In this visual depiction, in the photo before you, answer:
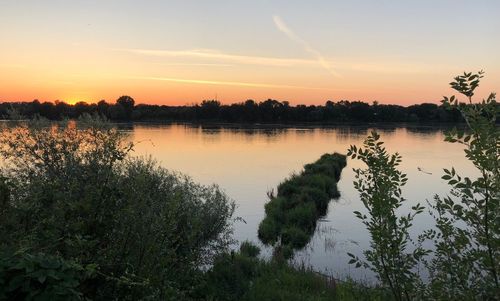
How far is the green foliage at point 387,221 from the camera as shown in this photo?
155 inches

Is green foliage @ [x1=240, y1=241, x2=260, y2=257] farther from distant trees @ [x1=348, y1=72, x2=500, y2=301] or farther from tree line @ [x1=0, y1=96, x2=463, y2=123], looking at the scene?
tree line @ [x1=0, y1=96, x2=463, y2=123]

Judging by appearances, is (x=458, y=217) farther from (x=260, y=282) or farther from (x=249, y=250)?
(x=249, y=250)

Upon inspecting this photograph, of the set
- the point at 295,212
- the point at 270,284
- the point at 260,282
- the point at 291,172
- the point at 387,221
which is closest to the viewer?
the point at 387,221

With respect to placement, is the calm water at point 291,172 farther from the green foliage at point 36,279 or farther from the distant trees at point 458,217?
the green foliage at point 36,279

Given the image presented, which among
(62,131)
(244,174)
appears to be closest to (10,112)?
(62,131)

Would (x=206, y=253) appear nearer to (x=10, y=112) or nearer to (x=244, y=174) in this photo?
(x=10, y=112)

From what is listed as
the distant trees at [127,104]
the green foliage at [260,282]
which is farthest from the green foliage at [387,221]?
the distant trees at [127,104]

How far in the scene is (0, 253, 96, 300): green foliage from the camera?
2.92 metres

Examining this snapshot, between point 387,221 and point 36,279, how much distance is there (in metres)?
2.95

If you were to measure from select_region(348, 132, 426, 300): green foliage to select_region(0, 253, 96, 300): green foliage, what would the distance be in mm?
2365

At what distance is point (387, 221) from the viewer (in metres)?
4.00

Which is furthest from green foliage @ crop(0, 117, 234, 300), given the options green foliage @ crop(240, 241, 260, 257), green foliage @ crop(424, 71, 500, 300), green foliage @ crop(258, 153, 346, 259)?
green foliage @ crop(258, 153, 346, 259)

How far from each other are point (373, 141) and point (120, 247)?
10.4 ft

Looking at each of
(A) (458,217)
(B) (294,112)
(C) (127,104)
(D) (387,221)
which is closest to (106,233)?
(D) (387,221)
